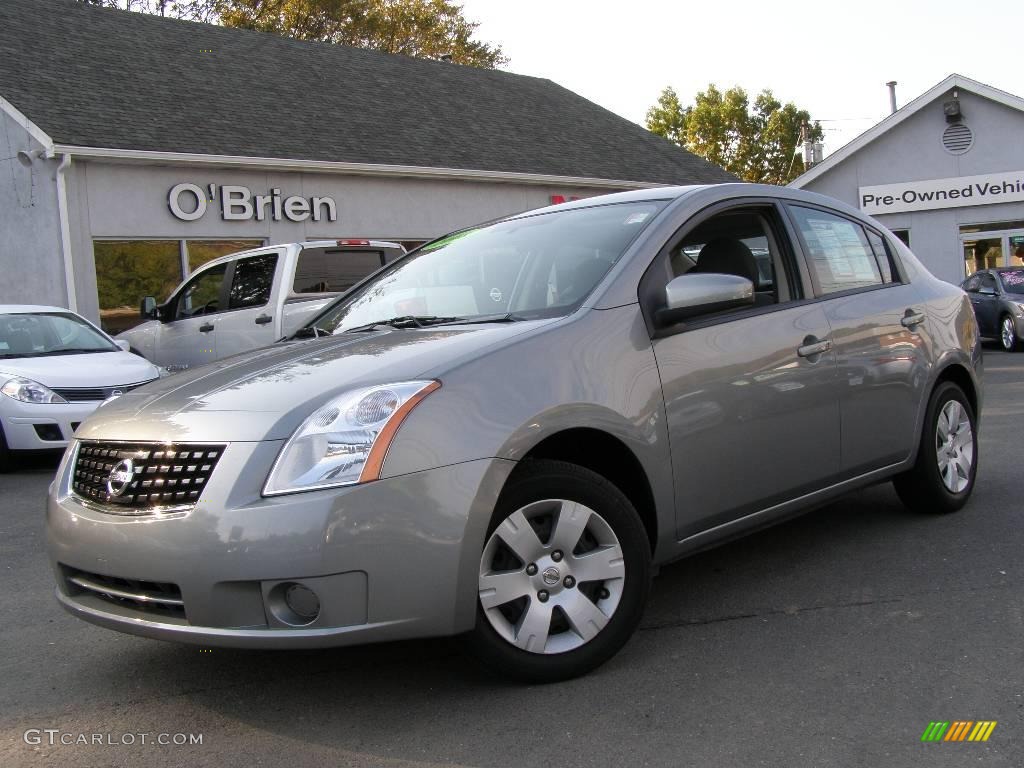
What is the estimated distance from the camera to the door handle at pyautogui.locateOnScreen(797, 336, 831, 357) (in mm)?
4324

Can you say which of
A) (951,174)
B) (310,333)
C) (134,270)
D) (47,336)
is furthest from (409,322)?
(951,174)

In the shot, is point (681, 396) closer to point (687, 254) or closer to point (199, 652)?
point (687, 254)

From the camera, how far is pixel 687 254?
4293mm

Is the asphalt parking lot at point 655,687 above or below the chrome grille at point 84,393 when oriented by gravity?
below

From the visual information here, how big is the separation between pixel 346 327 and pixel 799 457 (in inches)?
79.2

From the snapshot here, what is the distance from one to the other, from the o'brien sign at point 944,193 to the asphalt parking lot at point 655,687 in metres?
23.4

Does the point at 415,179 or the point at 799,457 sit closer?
the point at 799,457

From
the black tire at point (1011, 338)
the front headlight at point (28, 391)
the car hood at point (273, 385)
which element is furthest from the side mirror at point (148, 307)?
the black tire at point (1011, 338)

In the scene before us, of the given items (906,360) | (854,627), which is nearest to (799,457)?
(854,627)

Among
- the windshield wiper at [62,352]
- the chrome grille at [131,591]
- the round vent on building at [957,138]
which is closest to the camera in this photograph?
the chrome grille at [131,591]

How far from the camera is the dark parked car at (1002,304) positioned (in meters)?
16.7

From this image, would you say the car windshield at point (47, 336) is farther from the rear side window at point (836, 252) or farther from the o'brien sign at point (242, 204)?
the rear side window at point (836, 252)

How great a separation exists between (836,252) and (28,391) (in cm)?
684

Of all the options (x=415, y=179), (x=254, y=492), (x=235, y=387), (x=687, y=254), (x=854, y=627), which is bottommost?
(x=854, y=627)
